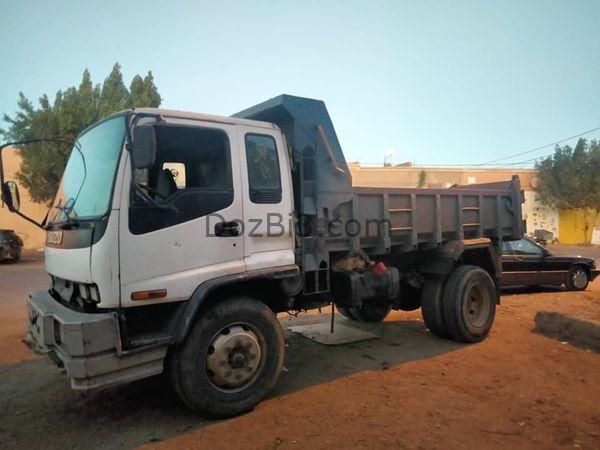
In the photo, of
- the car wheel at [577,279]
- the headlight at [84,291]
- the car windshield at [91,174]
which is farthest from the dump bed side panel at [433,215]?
the car wheel at [577,279]

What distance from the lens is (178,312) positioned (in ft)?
12.4

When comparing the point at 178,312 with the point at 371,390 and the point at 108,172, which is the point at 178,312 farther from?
the point at 371,390

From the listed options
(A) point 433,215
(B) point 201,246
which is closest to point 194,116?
(B) point 201,246

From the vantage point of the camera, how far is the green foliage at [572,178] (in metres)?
31.3

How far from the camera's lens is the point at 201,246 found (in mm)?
3910

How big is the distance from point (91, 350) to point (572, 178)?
1367 inches

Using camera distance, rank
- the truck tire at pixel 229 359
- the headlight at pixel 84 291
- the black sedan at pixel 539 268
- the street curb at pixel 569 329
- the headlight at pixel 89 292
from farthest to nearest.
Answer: the black sedan at pixel 539 268 → the street curb at pixel 569 329 → the truck tire at pixel 229 359 → the headlight at pixel 84 291 → the headlight at pixel 89 292

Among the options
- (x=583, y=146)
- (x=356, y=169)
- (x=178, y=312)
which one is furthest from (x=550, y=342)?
(x=583, y=146)

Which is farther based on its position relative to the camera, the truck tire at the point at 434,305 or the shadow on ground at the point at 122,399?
the truck tire at the point at 434,305

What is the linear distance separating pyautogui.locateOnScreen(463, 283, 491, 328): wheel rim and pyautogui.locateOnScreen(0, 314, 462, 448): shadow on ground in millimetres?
516

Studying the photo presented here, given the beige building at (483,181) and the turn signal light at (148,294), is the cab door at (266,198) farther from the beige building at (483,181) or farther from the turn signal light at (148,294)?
the beige building at (483,181)

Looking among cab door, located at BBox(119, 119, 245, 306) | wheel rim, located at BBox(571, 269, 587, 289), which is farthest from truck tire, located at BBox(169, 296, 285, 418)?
wheel rim, located at BBox(571, 269, 587, 289)

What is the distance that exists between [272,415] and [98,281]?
1886mm

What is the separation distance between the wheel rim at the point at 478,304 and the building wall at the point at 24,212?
22165 mm
